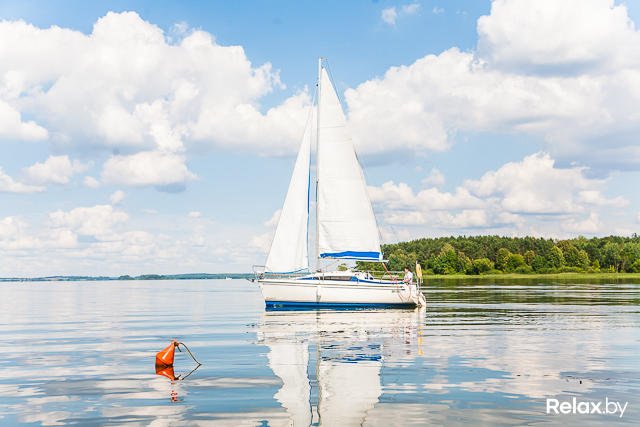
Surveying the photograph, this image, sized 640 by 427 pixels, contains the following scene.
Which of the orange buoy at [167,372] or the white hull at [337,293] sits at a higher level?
the white hull at [337,293]

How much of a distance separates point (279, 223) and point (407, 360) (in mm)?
34232

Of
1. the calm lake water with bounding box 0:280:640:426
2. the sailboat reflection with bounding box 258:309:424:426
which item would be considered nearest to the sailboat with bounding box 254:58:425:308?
the sailboat reflection with bounding box 258:309:424:426

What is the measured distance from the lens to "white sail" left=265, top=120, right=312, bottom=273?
5869cm

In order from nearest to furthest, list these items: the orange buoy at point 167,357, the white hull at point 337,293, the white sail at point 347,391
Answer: the white sail at point 347,391
the orange buoy at point 167,357
the white hull at point 337,293

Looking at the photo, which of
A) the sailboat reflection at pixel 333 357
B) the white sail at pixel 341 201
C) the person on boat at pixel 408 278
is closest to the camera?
the sailboat reflection at pixel 333 357

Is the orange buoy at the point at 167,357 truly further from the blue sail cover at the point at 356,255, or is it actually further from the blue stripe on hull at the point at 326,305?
the blue sail cover at the point at 356,255

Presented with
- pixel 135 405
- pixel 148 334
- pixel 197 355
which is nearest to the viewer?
pixel 135 405

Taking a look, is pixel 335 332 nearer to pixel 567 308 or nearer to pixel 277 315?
pixel 277 315

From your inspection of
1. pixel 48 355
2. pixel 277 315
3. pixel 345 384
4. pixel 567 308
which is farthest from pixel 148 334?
pixel 567 308

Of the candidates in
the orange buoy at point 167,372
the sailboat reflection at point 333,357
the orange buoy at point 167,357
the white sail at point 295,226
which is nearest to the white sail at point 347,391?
the sailboat reflection at point 333,357

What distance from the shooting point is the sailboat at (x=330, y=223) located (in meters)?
57.6

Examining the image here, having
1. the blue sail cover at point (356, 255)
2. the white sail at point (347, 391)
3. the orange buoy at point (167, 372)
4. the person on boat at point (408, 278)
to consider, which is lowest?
the white sail at point (347, 391)

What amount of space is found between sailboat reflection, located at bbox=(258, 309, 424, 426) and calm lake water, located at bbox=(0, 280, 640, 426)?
59 millimetres

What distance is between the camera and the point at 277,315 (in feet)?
170
